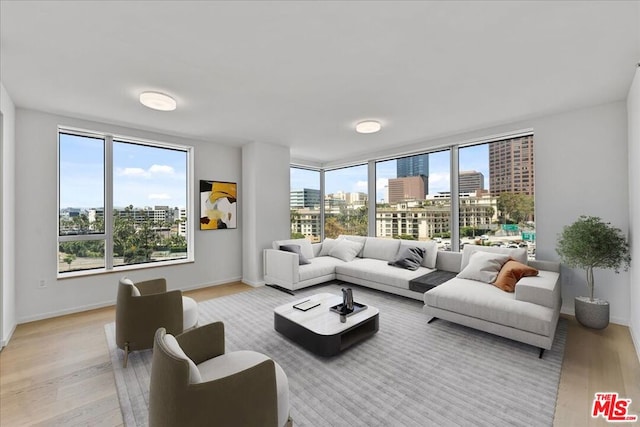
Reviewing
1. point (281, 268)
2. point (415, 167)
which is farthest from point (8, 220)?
point (415, 167)

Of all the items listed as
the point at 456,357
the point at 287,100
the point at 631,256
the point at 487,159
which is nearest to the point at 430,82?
the point at 287,100

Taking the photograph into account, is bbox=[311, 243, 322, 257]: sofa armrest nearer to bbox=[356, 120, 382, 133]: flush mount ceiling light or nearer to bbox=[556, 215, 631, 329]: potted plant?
bbox=[356, 120, 382, 133]: flush mount ceiling light

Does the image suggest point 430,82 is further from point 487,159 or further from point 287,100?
point 487,159

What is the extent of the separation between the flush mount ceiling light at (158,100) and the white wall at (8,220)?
1272 millimetres

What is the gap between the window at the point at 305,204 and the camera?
657 centimetres

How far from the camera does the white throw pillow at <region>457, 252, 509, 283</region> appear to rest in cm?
338

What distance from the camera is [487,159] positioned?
4.45 m

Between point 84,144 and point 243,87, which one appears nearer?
point 243,87

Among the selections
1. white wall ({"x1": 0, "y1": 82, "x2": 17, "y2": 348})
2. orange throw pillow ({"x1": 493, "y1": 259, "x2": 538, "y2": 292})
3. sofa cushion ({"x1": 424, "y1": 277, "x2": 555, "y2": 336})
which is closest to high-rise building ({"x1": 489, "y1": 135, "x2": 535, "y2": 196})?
orange throw pillow ({"x1": 493, "y1": 259, "x2": 538, "y2": 292})

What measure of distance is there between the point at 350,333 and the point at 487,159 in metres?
3.63

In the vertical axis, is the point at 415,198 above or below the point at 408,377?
above

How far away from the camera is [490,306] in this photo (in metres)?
2.75

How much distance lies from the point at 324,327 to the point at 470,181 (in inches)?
144

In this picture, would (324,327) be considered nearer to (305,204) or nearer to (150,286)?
(150,286)
